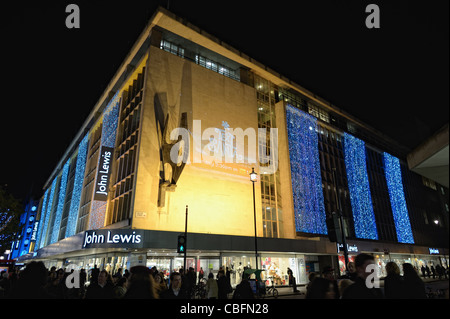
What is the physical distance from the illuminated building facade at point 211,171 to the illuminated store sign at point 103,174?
0.13 m

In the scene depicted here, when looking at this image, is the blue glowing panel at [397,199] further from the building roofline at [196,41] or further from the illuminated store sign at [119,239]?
the illuminated store sign at [119,239]

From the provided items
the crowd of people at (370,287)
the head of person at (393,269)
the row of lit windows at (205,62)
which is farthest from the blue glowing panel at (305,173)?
the crowd of people at (370,287)

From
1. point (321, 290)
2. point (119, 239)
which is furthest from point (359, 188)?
point (321, 290)

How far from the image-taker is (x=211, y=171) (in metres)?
29.4

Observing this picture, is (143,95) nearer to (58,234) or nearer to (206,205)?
(206,205)

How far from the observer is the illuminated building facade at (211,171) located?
25.6 metres

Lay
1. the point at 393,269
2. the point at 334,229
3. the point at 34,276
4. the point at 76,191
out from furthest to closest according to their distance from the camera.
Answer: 1. the point at 76,191
2. the point at 334,229
3. the point at 393,269
4. the point at 34,276

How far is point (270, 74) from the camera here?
39.3 meters

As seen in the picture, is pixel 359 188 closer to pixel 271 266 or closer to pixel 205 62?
pixel 271 266

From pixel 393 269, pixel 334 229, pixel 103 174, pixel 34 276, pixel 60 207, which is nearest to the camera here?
pixel 34 276

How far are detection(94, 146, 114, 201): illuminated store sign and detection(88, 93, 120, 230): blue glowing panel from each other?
3.52 meters

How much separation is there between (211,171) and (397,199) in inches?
1599
